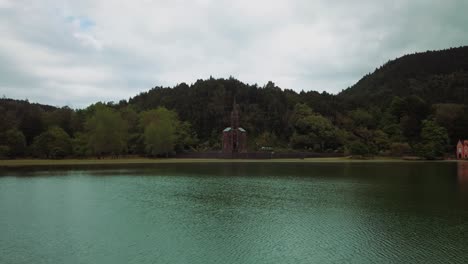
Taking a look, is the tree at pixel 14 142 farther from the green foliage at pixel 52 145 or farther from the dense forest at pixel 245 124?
the green foliage at pixel 52 145

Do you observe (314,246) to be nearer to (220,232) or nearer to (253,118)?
(220,232)

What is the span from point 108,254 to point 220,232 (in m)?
5.84

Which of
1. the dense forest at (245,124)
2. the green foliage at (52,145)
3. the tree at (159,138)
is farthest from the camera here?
the tree at (159,138)

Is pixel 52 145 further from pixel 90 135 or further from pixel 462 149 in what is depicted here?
pixel 462 149

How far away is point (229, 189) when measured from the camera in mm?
35719

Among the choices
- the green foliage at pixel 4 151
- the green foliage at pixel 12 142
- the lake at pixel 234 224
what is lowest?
the lake at pixel 234 224

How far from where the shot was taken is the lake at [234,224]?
15.9 m

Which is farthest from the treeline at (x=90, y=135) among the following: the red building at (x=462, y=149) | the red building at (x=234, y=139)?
the red building at (x=462, y=149)

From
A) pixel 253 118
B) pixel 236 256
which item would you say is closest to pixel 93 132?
pixel 253 118

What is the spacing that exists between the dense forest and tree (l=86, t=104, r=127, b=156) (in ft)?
0.76

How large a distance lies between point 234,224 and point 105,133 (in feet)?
251

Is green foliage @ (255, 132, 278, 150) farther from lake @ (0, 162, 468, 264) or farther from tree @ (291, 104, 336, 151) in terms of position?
→ lake @ (0, 162, 468, 264)

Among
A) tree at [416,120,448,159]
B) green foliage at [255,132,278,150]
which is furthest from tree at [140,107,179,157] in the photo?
tree at [416,120,448,159]

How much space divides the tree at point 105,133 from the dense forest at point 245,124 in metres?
0.23
